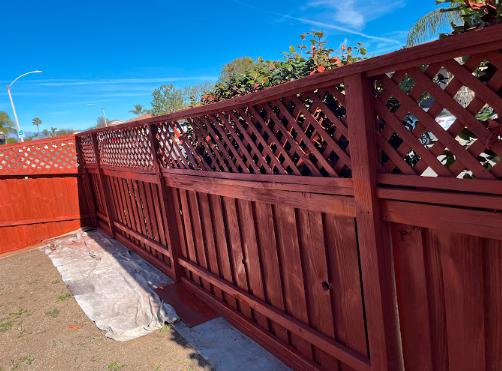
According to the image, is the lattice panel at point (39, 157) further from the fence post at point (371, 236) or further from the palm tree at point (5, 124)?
the palm tree at point (5, 124)

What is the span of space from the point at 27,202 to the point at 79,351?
4896mm

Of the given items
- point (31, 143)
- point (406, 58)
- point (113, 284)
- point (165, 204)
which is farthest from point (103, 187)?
point (406, 58)

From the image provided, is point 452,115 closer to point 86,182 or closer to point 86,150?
point 86,150

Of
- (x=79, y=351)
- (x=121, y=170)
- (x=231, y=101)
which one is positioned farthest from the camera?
(x=121, y=170)

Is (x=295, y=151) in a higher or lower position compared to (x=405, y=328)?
higher

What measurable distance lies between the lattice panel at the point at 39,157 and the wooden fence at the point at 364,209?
477 cm

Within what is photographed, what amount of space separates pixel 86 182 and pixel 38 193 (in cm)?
90

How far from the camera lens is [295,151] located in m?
2.15

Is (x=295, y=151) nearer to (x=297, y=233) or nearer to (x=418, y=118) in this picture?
(x=297, y=233)

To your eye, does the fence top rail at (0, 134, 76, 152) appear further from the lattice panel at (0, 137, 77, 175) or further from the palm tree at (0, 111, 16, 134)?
the palm tree at (0, 111, 16, 134)

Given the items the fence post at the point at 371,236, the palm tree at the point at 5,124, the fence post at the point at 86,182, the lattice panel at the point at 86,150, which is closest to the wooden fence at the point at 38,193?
the fence post at the point at 86,182

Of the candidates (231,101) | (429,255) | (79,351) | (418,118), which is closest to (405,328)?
(429,255)

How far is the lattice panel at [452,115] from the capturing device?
1.23 m

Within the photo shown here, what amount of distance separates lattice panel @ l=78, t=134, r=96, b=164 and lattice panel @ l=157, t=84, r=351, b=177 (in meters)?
3.65
